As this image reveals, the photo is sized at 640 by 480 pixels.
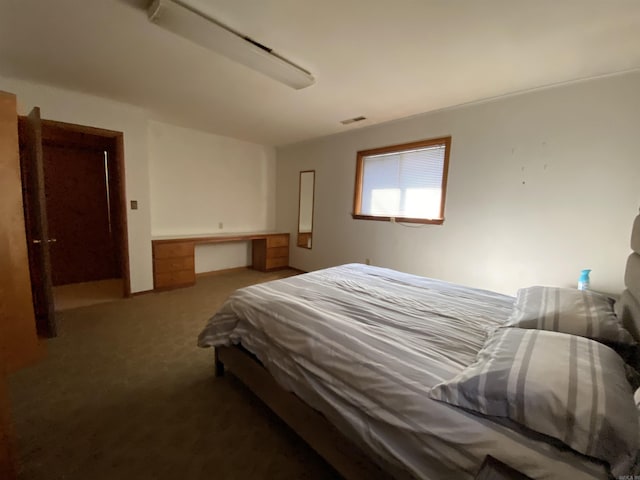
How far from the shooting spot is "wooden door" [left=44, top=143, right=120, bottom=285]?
12.3 feet

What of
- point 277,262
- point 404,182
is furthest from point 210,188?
point 404,182

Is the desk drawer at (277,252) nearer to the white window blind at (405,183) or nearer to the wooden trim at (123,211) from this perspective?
the white window blind at (405,183)

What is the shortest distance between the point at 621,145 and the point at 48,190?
644cm

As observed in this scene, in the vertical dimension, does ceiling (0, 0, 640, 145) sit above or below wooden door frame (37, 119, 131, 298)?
above

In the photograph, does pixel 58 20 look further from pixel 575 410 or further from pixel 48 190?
pixel 575 410

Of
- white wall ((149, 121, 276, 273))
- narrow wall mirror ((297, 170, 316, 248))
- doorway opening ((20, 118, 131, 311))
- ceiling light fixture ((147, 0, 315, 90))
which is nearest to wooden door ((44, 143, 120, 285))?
doorway opening ((20, 118, 131, 311))

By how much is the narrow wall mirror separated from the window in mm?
1038

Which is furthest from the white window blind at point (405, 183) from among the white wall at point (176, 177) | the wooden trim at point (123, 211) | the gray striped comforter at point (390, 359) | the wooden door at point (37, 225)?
the wooden door at point (37, 225)

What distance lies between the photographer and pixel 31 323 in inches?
84.3

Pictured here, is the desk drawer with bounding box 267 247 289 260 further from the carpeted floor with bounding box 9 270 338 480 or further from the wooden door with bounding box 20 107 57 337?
the wooden door with bounding box 20 107 57 337

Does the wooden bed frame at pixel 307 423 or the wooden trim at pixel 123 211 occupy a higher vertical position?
the wooden trim at pixel 123 211

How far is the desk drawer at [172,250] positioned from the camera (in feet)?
12.1

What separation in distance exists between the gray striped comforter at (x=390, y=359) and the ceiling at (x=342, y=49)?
5.85ft

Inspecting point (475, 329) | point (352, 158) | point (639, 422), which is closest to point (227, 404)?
point (475, 329)
